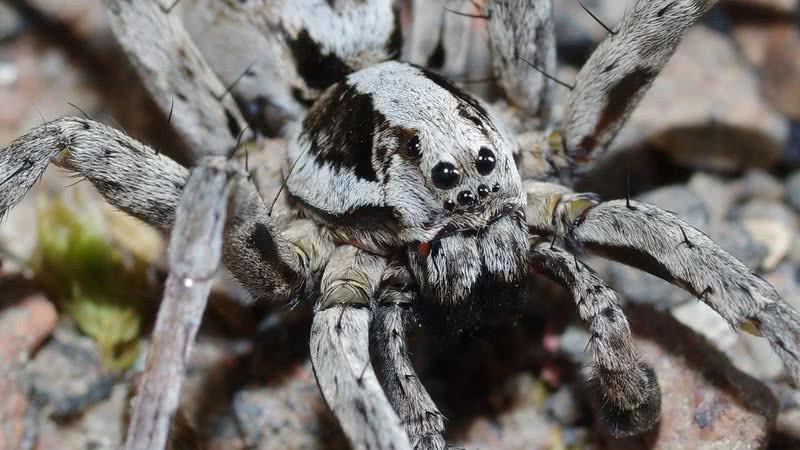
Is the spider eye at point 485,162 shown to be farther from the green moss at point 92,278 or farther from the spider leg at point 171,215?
the green moss at point 92,278

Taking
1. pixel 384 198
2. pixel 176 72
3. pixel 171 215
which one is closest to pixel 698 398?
pixel 384 198

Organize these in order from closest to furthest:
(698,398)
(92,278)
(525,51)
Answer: (698,398) < (525,51) < (92,278)

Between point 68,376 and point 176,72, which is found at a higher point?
point 176,72

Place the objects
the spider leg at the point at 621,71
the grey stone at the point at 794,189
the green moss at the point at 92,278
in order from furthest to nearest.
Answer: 1. the grey stone at the point at 794,189
2. the green moss at the point at 92,278
3. the spider leg at the point at 621,71

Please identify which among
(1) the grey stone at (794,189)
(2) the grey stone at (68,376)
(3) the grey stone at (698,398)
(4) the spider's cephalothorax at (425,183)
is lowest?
(2) the grey stone at (68,376)

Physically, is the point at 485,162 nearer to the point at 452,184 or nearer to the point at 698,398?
the point at 452,184

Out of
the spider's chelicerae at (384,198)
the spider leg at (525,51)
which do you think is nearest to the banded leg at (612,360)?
the spider's chelicerae at (384,198)

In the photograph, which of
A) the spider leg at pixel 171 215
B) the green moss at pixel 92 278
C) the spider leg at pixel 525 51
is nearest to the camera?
the spider leg at pixel 171 215

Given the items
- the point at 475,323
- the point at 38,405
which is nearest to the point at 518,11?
the point at 475,323
